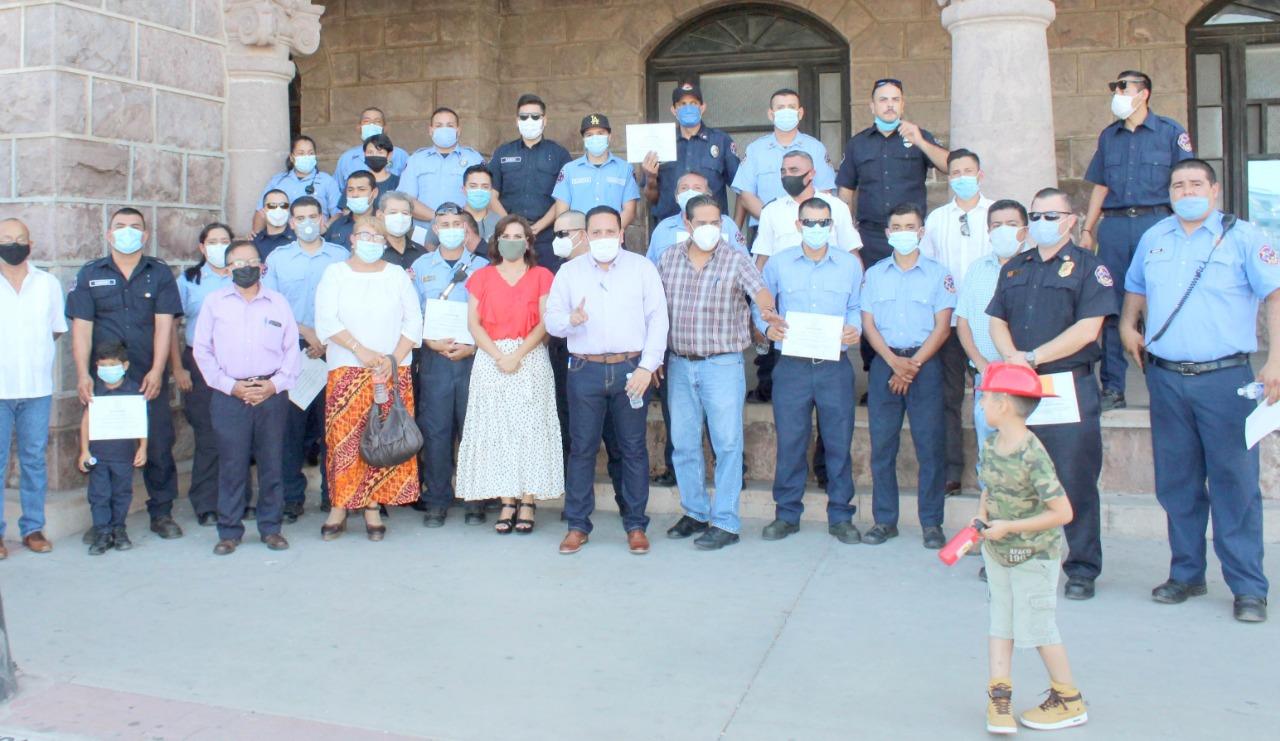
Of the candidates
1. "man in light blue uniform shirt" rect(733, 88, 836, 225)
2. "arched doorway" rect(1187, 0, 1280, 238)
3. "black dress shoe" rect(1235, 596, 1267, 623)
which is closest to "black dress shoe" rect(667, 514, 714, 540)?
"man in light blue uniform shirt" rect(733, 88, 836, 225)

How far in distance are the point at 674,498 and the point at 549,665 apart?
8.92 feet

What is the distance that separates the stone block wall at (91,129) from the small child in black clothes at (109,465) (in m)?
0.68

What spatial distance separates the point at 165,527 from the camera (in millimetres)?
7438

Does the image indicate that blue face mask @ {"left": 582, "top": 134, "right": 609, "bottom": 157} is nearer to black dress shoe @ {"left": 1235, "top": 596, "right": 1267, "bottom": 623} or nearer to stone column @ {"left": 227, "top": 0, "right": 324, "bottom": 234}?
stone column @ {"left": 227, "top": 0, "right": 324, "bottom": 234}

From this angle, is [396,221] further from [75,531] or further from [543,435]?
[75,531]

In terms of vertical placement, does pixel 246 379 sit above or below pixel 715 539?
above

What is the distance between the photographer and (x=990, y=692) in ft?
14.2

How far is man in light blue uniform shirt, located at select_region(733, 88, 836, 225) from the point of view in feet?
25.8

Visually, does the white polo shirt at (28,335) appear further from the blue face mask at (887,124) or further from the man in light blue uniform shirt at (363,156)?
the blue face mask at (887,124)

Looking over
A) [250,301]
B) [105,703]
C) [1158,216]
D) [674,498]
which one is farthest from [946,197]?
[105,703]

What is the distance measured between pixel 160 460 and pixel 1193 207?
5702 millimetres

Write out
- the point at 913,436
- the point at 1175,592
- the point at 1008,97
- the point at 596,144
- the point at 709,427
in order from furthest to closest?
the point at 596,144 → the point at 1008,97 → the point at 709,427 → the point at 913,436 → the point at 1175,592

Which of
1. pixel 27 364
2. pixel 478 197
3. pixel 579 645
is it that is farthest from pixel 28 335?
pixel 579 645

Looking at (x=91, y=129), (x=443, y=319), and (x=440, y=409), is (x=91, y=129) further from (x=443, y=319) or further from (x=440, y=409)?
(x=440, y=409)
